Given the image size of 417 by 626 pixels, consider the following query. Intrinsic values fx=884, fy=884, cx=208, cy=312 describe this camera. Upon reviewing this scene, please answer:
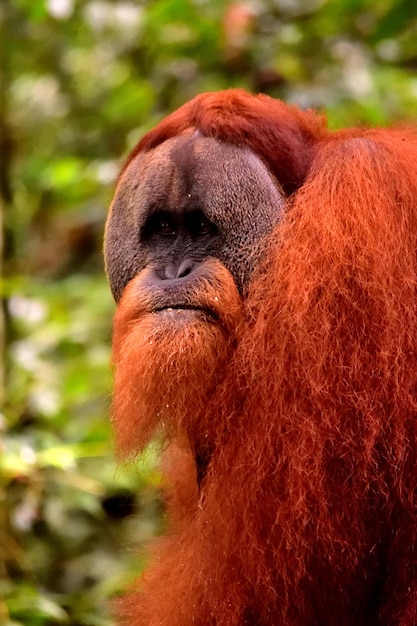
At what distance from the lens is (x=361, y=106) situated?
3387 mm

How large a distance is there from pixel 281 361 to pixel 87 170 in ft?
6.47

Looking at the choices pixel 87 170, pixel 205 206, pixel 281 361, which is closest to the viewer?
pixel 281 361

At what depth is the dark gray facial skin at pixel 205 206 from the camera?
2.01 meters

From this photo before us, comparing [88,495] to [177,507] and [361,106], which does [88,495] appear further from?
[361,106]

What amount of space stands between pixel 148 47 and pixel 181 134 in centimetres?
204

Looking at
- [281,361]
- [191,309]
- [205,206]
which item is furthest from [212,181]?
[281,361]

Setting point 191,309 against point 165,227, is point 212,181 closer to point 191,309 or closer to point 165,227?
point 165,227

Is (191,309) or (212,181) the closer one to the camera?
(191,309)

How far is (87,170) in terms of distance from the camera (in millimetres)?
3568

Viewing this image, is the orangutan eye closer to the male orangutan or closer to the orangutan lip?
the male orangutan

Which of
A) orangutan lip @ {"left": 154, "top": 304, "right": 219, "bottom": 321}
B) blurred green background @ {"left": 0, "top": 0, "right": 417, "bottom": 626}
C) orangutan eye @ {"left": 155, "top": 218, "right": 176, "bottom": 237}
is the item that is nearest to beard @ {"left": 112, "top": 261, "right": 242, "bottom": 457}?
orangutan lip @ {"left": 154, "top": 304, "right": 219, "bottom": 321}

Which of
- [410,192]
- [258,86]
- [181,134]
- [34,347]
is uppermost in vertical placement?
[258,86]

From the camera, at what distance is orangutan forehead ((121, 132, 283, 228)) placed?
201cm

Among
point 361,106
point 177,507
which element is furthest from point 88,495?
point 361,106
